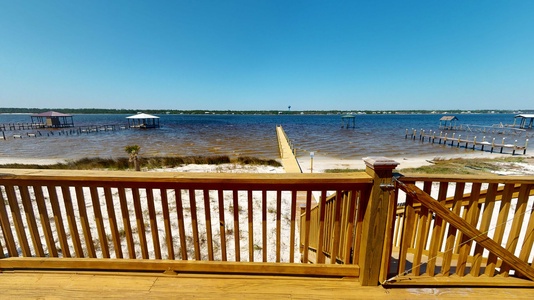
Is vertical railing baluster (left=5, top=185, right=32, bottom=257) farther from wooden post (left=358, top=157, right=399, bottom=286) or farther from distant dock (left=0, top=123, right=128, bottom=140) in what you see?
distant dock (left=0, top=123, right=128, bottom=140)

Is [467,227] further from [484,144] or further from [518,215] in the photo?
[484,144]

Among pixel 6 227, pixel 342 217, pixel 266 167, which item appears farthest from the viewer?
pixel 266 167

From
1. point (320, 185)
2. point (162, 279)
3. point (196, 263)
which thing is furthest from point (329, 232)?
point (162, 279)

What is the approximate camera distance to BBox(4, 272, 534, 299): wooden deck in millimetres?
2225

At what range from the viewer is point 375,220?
209 centimetres

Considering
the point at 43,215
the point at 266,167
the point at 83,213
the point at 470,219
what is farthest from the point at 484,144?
the point at 43,215

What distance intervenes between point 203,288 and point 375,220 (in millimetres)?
1788

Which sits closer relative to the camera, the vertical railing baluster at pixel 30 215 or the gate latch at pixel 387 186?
the gate latch at pixel 387 186

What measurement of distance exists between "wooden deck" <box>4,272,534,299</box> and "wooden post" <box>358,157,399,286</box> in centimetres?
20

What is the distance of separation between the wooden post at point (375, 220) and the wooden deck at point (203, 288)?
0.66ft

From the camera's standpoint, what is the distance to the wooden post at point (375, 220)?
2.00m

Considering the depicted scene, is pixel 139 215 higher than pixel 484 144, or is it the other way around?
pixel 139 215

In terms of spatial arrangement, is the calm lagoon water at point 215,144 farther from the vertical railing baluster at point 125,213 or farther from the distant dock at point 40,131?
the vertical railing baluster at point 125,213

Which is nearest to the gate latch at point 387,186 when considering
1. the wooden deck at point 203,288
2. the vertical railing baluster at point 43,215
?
the wooden deck at point 203,288
